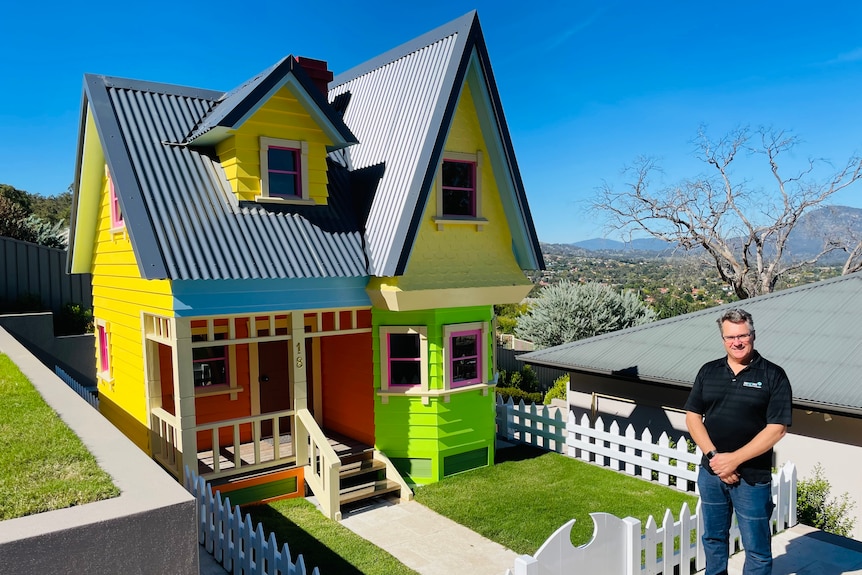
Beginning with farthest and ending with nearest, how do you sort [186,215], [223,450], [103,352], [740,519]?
[103,352], [223,450], [186,215], [740,519]

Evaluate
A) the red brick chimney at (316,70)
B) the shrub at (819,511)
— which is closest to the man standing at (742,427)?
the shrub at (819,511)

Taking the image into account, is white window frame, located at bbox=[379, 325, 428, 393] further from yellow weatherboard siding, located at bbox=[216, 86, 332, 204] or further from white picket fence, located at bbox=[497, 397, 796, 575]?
white picket fence, located at bbox=[497, 397, 796, 575]

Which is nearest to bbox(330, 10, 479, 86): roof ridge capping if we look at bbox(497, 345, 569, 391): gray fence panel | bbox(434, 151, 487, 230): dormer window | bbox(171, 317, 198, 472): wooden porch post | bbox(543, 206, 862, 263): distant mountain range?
bbox(434, 151, 487, 230): dormer window

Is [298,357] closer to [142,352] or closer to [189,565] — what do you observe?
[142,352]

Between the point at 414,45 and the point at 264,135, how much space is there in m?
3.86

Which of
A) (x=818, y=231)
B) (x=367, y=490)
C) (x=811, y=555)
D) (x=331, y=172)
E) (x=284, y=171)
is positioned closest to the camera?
(x=811, y=555)

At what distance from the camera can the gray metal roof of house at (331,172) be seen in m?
8.73

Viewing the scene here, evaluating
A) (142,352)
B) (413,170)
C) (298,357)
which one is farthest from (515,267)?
(142,352)

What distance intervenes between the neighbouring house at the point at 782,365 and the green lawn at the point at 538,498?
177cm

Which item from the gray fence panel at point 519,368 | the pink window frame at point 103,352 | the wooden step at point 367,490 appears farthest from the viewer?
the gray fence panel at point 519,368

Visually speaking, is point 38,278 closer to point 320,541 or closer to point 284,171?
point 284,171

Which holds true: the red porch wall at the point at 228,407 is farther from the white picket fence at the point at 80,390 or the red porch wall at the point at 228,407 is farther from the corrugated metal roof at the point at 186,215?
the white picket fence at the point at 80,390

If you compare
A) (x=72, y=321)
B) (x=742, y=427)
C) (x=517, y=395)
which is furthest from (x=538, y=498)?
(x=72, y=321)

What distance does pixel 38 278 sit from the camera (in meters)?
18.3
